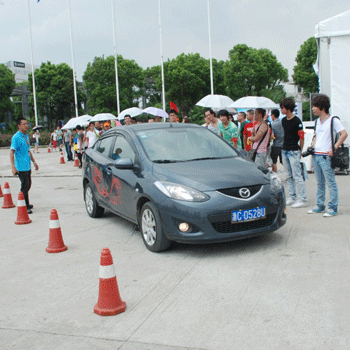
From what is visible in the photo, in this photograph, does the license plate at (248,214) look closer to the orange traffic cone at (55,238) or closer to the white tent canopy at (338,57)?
the orange traffic cone at (55,238)

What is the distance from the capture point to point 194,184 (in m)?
5.41

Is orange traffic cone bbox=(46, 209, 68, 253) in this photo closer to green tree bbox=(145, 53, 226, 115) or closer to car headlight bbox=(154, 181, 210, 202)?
car headlight bbox=(154, 181, 210, 202)

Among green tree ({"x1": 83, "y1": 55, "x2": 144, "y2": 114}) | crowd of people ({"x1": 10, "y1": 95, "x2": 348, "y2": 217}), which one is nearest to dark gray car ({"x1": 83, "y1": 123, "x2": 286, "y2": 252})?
crowd of people ({"x1": 10, "y1": 95, "x2": 348, "y2": 217})

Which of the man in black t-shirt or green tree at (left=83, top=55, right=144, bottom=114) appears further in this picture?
Answer: green tree at (left=83, top=55, right=144, bottom=114)

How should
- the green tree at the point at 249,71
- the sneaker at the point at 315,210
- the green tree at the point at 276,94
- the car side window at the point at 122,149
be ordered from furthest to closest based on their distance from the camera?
the green tree at the point at 249,71 → the green tree at the point at 276,94 → the sneaker at the point at 315,210 → the car side window at the point at 122,149

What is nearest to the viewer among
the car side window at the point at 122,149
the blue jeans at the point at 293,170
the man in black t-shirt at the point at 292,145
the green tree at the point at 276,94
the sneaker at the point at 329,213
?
the car side window at the point at 122,149

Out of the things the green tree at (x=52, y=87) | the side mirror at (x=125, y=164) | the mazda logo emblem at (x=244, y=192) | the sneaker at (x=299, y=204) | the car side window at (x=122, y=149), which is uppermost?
the green tree at (x=52, y=87)

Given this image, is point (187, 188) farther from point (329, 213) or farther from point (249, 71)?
point (249, 71)

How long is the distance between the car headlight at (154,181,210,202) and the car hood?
6 cm

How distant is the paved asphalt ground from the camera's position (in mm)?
3438

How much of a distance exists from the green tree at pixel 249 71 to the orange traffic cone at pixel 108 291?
5533cm

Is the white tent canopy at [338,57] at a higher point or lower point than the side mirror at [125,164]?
higher

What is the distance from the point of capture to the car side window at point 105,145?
743 centimetres

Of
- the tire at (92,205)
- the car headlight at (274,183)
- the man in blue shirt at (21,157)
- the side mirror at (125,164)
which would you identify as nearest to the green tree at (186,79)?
the man in blue shirt at (21,157)
